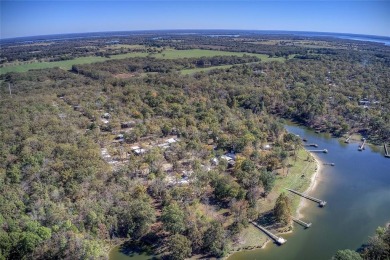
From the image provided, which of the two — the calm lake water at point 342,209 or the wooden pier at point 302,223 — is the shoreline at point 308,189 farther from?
the wooden pier at point 302,223

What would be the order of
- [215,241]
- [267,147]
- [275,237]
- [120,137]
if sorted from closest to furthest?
[215,241] → [275,237] → [267,147] → [120,137]

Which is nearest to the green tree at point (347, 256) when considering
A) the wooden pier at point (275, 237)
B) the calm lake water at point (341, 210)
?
the calm lake water at point (341, 210)

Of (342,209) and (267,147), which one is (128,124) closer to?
(267,147)

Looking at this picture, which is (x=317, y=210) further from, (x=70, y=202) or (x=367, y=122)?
(x=367, y=122)

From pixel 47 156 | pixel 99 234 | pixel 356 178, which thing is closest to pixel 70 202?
pixel 99 234

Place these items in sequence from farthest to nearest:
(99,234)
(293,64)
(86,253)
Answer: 1. (293,64)
2. (99,234)
3. (86,253)

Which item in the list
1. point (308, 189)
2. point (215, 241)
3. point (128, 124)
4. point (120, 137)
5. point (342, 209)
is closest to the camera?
point (215, 241)

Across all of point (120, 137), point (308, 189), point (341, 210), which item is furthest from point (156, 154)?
point (341, 210)
